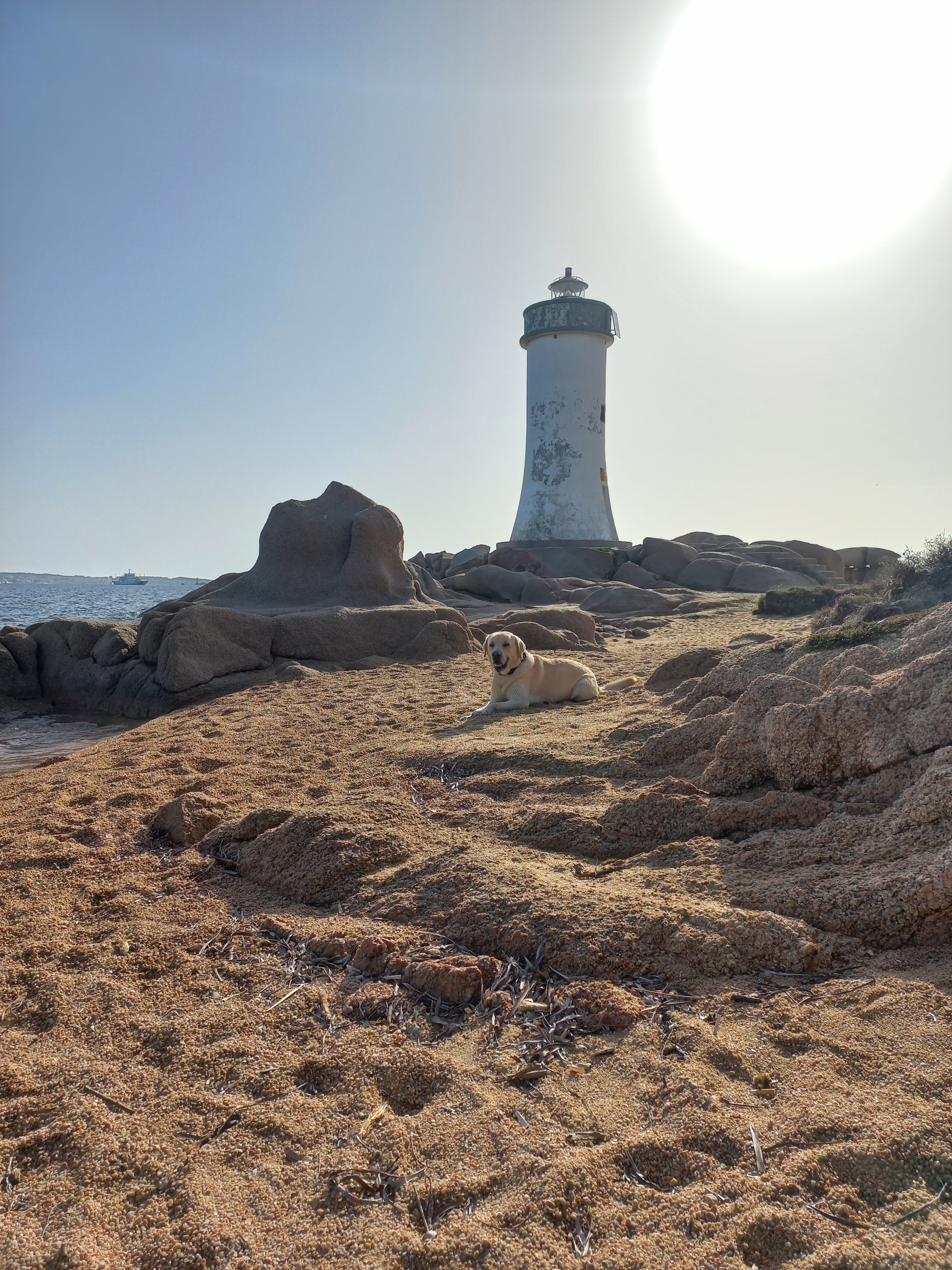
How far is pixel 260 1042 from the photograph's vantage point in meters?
2.17

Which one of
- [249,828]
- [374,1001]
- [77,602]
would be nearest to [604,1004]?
[374,1001]

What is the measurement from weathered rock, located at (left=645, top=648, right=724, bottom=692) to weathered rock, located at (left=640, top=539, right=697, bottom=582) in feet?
55.9

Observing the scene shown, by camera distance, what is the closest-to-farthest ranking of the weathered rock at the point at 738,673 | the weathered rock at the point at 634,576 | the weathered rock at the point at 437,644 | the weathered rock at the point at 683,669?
the weathered rock at the point at 738,673
the weathered rock at the point at 683,669
the weathered rock at the point at 437,644
the weathered rock at the point at 634,576

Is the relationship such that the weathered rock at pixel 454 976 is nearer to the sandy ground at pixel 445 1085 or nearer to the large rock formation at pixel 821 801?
the sandy ground at pixel 445 1085

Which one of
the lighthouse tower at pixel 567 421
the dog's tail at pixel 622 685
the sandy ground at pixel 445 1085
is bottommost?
the sandy ground at pixel 445 1085

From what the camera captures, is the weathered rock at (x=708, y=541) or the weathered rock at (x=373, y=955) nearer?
the weathered rock at (x=373, y=955)

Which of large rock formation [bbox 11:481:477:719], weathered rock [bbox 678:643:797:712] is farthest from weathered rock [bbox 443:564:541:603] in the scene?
weathered rock [bbox 678:643:797:712]

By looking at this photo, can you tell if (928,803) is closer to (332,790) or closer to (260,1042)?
(260,1042)

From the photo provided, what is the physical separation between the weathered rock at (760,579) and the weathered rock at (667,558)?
6.15ft

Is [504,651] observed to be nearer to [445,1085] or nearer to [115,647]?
[445,1085]

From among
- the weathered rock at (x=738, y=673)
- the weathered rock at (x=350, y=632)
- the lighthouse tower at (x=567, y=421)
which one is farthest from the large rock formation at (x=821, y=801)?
the lighthouse tower at (x=567, y=421)

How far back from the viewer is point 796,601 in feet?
42.9

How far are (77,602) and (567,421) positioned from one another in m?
41.0

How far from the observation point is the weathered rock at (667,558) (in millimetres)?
23906
